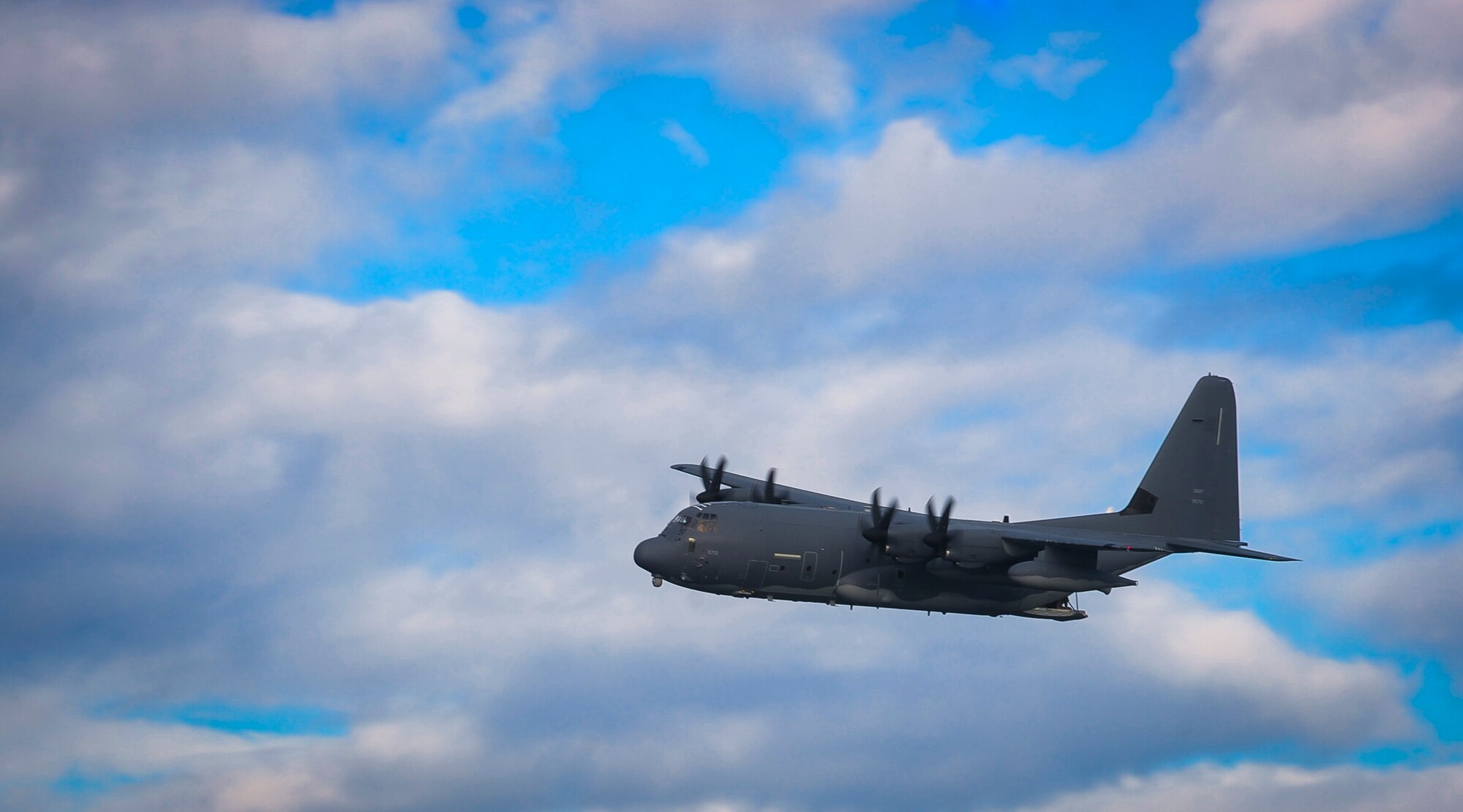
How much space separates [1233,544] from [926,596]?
12.8m

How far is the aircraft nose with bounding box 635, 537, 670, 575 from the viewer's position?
42.7 metres

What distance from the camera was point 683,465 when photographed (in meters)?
57.4

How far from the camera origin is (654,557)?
42.7 meters

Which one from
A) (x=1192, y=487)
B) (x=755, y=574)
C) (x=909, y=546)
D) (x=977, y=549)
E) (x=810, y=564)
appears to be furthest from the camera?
(x=1192, y=487)

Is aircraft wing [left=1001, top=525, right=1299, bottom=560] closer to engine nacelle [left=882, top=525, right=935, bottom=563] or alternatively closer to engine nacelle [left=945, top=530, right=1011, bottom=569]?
engine nacelle [left=945, top=530, right=1011, bottom=569]

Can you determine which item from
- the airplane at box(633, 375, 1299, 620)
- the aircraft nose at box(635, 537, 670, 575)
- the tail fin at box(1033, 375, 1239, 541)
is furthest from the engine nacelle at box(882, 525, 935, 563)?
the tail fin at box(1033, 375, 1239, 541)

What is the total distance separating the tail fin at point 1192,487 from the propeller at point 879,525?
32.3 ft

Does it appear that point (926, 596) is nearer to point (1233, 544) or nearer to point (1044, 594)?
point (1044, 594)

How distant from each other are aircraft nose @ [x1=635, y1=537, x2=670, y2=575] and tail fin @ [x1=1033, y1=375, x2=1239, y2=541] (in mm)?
16752

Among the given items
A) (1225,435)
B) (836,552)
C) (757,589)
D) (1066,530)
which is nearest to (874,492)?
(836,552)

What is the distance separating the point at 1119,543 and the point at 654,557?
1615cm

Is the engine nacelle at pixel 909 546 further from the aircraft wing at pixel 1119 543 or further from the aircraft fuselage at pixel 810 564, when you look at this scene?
the aircraft wing at pixel 1119 543

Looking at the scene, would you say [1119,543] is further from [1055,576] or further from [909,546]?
[909,546]

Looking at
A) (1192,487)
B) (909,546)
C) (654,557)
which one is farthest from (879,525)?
(1192,487)
